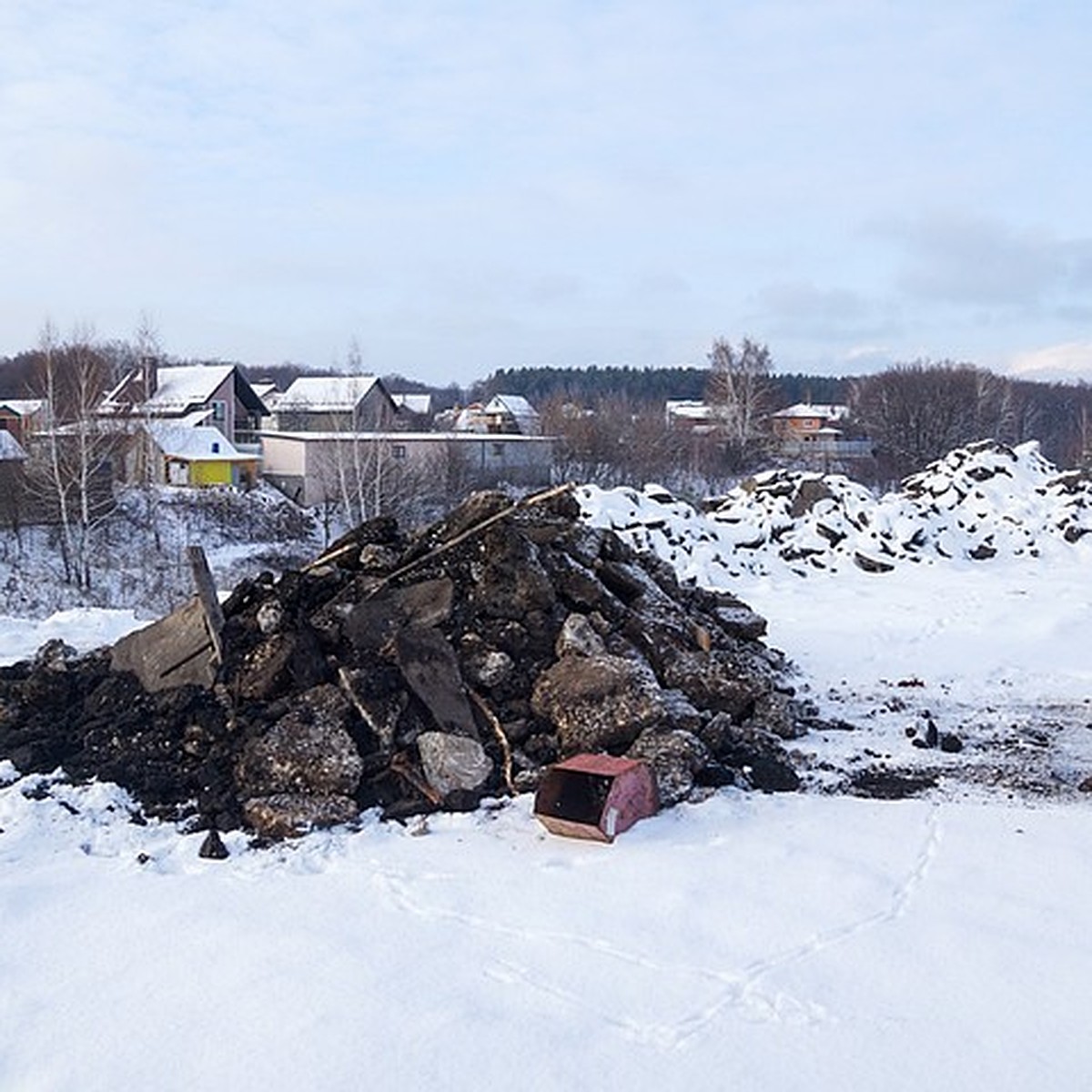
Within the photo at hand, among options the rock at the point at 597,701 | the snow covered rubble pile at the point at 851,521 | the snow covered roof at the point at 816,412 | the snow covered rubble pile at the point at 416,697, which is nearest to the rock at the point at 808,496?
the snow covered rubble pile at the point at 851,521

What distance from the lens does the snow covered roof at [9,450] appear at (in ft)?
76.7

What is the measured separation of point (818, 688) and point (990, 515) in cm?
949

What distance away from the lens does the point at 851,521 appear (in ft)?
47.8

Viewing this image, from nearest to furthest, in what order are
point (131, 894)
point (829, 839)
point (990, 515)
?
point (131, 894), point (829, 839), point (990, 515)

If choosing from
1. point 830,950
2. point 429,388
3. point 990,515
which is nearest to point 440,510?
point 990,515

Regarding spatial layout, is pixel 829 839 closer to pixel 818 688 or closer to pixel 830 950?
pixel 830 950

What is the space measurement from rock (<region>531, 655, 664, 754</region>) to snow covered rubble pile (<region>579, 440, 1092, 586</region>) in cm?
713

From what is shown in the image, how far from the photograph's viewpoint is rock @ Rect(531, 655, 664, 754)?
495 cm

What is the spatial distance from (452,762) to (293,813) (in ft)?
2.48

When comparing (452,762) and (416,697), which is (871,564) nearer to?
(416,697)

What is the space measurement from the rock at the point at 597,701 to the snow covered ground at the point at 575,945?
20.2 inches

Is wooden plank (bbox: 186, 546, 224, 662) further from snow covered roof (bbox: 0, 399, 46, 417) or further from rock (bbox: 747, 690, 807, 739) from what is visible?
snow covered roof (bbox: 0, 399, 46, 417)

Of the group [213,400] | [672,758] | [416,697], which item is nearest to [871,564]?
[672,758]

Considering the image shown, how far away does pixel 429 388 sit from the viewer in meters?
93.1
